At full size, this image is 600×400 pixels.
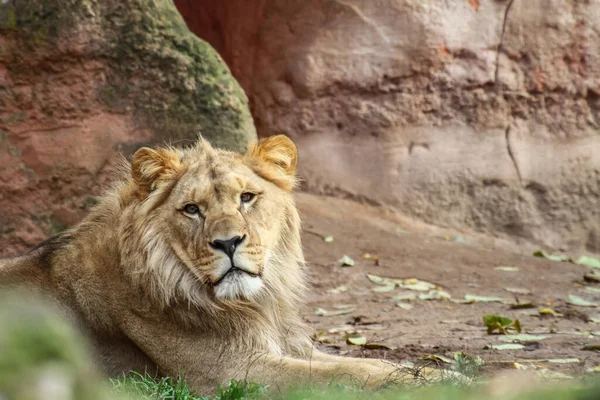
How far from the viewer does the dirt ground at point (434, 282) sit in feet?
22.8

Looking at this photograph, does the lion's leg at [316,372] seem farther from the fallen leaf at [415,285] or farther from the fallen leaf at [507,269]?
the fallen leaf at [507,269]

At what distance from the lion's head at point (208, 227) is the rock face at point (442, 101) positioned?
20.4ft

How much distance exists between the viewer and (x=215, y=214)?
17.9 feet

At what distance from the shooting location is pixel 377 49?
39.1ft

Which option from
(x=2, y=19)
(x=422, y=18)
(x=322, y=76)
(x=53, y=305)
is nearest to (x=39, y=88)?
(x=2, y=19)

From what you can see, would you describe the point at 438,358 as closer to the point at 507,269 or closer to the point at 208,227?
the point at 208,227

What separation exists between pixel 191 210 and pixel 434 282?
4.78 meters

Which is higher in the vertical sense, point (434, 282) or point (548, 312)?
point (548, 312)

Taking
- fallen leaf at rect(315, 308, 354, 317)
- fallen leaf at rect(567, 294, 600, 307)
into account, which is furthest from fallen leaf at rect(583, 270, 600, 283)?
fallen leaf at rect(315, 308, 354, 317)

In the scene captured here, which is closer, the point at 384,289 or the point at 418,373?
the point at 418,373

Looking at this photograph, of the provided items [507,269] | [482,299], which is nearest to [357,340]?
[482,299]

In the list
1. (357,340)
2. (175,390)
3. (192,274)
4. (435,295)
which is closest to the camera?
(175,390)

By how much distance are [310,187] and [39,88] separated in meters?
4.29

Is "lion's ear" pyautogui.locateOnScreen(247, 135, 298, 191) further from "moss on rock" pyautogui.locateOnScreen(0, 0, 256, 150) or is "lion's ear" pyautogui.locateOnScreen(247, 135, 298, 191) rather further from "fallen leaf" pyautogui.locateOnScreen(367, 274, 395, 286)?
"fallen leaf" pyautogui.locateOnScreen(367, 274, 395, 286)
